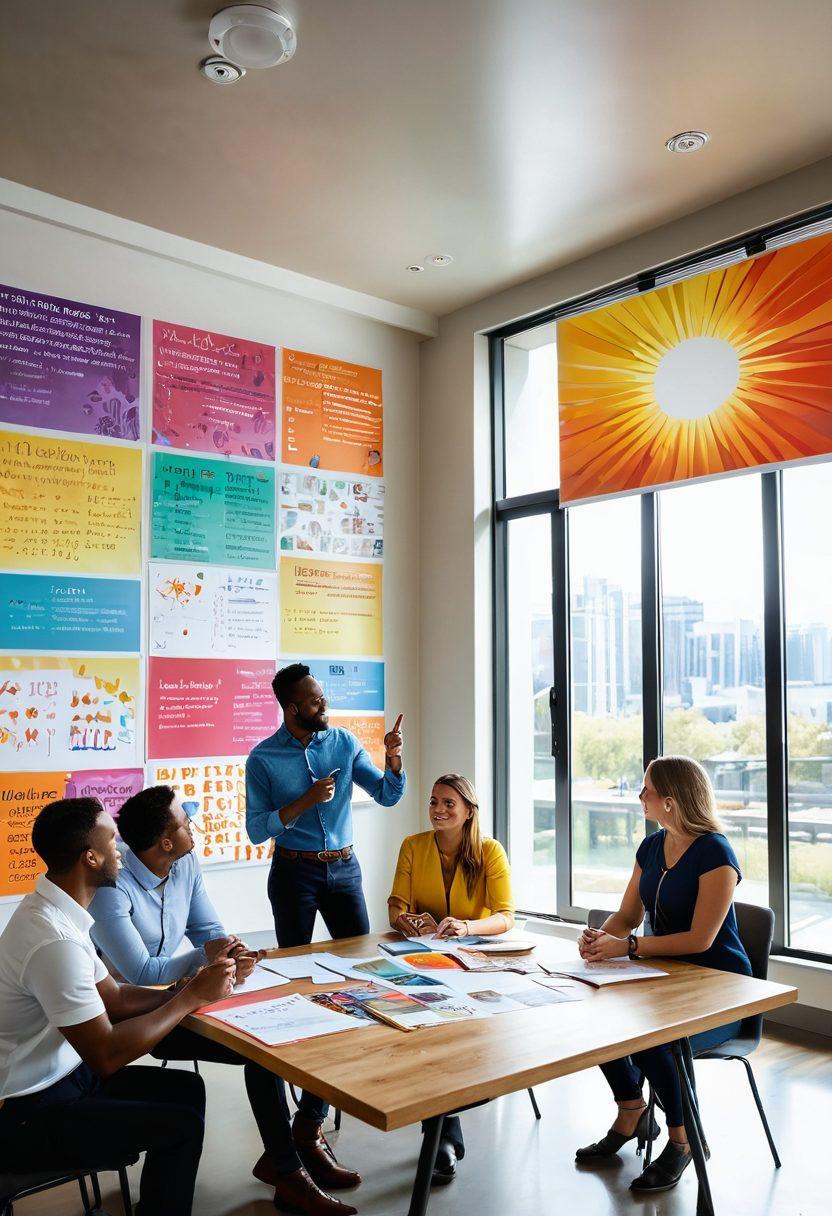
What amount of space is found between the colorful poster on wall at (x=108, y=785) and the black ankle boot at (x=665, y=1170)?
237cm

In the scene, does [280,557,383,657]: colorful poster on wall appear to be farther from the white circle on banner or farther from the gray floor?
the gray floor

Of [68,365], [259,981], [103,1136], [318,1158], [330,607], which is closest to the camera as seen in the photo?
[103,1136]

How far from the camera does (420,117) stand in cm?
357

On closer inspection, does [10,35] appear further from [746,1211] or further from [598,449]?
[746,1211]

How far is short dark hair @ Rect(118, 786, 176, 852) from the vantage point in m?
2.53

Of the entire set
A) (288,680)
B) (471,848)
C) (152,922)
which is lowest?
(152,922)

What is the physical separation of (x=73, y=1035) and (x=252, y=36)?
9.15 feet

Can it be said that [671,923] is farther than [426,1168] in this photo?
Yes

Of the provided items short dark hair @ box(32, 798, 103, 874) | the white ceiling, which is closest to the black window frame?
the white ceiling

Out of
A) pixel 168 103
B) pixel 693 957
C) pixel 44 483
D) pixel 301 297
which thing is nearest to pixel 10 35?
pixel 168 103

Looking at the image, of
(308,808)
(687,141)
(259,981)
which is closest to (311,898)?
(308,808)

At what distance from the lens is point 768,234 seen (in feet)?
13.6

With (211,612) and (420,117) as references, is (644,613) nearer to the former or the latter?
(211,612)

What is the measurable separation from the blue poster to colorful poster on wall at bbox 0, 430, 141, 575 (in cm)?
114
